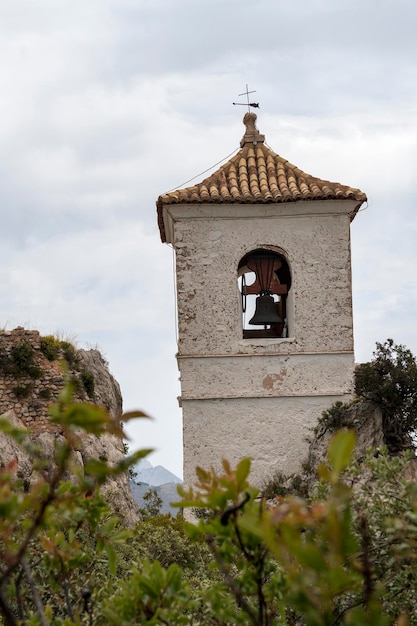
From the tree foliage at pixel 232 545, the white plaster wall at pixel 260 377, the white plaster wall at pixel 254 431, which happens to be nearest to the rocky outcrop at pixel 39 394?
the white plaster wall at pixel 254 431

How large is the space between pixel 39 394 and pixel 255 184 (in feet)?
15.7

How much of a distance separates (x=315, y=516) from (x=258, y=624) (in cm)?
68

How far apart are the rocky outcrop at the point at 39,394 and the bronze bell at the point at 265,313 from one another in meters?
3.58

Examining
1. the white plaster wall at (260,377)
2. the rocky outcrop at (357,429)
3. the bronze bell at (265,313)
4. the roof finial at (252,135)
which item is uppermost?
the roof finial at (252,135)

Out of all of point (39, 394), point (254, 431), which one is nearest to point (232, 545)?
point (254, 431)

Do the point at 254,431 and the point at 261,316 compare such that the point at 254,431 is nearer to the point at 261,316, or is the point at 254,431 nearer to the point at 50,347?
the point at 261,316

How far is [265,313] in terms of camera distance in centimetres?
1352

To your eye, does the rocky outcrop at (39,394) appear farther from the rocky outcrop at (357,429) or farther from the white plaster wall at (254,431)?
the rocky outcrop at (357,429)

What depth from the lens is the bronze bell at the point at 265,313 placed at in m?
13.4

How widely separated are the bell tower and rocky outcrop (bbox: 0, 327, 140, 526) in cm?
293

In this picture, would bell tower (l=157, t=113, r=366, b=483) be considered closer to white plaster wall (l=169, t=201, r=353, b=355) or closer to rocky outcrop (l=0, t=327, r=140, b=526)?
white plaster wall (l=169, t=201, r=353, b=355)

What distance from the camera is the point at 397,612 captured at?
218 inches

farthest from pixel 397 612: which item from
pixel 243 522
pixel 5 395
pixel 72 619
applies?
pixel 5 395

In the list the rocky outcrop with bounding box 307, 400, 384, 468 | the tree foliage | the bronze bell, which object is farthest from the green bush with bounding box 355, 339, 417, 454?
the tree foliage
